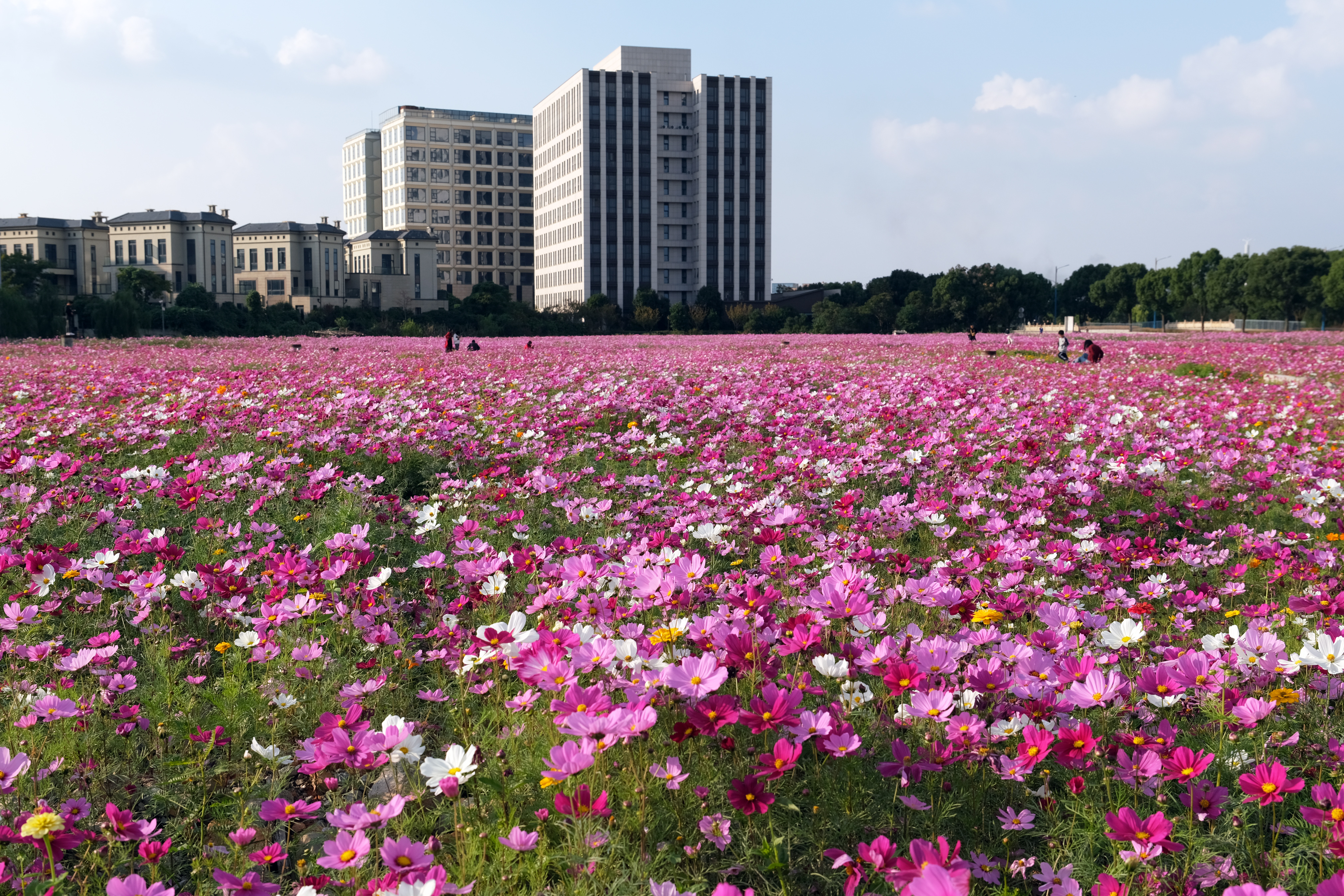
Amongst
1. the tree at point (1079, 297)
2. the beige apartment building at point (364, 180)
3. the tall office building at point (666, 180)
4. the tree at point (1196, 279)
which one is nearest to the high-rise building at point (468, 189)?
the beige apartment building at point (364, 180)

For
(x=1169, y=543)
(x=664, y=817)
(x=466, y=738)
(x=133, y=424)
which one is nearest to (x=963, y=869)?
(x=664, y=817)

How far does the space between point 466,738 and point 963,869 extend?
178 centimetres

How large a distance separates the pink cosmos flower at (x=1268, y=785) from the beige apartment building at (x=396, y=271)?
104620 mm

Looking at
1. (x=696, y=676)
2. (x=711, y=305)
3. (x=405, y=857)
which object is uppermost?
(x=711, y=305)

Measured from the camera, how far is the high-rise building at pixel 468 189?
131m

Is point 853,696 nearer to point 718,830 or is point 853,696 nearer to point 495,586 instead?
point 718,830

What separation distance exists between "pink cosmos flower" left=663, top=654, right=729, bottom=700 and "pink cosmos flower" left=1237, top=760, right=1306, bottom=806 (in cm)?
124

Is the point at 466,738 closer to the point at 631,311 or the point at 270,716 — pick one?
the point at 270,716

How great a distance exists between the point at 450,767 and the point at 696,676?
67 centimetres

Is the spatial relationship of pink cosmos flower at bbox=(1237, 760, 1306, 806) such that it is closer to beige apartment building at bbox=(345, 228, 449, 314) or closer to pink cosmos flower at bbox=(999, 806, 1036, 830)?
pink cosmos flower at bbox=(999, 806, 1036, 830)

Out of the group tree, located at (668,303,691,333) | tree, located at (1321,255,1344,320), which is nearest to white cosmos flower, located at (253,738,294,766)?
tree, located at (668,303,691,333)

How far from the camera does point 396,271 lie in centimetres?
10519

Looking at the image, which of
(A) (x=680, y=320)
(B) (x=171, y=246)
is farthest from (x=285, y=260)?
(A) (x=680, y=320)

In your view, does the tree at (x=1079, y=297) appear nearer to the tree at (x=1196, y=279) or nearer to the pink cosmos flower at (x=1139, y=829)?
the tree at (x=1196, y=279)
